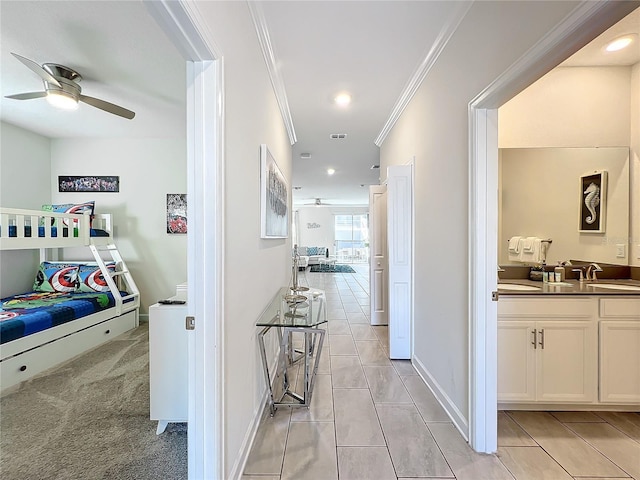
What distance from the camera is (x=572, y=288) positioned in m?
2.05

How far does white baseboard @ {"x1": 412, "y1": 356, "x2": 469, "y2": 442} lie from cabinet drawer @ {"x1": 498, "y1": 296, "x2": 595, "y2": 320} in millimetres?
705

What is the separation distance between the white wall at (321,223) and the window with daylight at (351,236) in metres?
0.22

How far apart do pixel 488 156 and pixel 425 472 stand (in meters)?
1.75

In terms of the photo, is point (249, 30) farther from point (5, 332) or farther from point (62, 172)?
point (62, 172)

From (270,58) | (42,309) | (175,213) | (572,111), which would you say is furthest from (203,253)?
(175,213)

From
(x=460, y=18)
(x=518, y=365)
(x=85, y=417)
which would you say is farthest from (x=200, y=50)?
(x=518, y=365)

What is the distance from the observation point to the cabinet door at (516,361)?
1.95 metres

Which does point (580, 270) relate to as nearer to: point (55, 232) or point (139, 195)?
point (139, 195)

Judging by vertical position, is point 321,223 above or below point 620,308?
above

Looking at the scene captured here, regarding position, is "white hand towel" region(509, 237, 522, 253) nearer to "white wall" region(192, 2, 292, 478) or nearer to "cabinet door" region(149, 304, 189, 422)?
"white wall" region(192, 2, 292, 478)

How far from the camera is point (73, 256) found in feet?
13.3

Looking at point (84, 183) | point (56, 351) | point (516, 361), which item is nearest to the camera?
point (516, 361)

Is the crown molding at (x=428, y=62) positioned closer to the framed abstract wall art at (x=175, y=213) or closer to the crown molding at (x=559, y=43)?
the crown molding at (x=559, y=43)

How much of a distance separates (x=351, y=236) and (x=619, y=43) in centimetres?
1147
